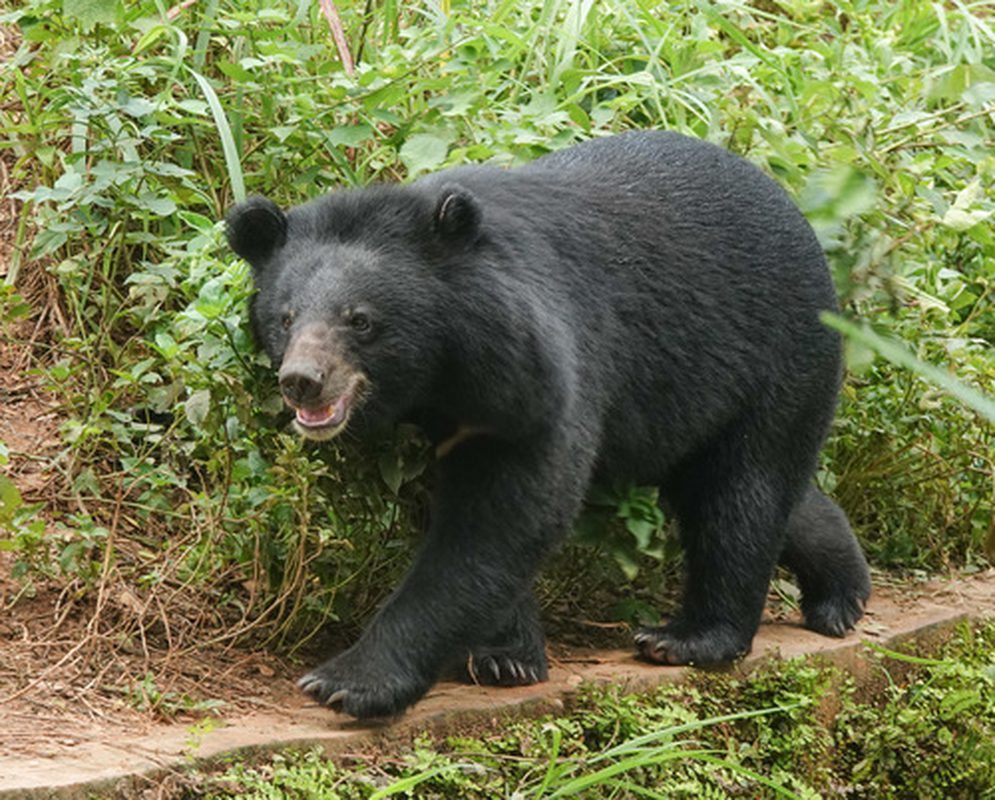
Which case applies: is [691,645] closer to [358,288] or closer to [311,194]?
[358,288]

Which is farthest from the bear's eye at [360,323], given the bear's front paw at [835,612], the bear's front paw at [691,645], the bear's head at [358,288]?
the bear's front paw at [835,612]

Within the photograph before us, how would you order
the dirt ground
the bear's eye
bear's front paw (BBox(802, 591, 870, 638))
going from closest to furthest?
the dirt ground, the bear's eye, bear's front paw (BBox(802, 591, 870, 638))

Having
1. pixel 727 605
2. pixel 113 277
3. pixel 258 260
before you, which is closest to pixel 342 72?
pixel 113 277

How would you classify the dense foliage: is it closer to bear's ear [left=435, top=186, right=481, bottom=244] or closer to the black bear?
the black bear

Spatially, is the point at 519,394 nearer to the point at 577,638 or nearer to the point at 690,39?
the point at 577,638

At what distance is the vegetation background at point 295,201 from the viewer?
4.09 metres

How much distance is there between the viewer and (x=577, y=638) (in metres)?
4.72

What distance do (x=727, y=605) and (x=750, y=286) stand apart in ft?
3.22

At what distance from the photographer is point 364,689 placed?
3561mm

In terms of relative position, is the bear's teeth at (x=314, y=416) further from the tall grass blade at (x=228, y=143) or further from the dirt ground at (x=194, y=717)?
the tall grass blade at (x=228, y=143)

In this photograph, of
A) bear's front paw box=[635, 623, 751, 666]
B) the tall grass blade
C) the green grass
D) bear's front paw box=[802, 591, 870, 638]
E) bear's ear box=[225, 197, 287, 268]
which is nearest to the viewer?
the green grass

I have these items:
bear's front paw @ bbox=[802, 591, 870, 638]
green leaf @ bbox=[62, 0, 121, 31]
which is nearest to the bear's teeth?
green leaf @ bbox=[62, 0, 121, 31]

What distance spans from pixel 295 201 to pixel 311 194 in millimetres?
110

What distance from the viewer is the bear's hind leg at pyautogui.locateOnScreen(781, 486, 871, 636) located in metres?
4.96
